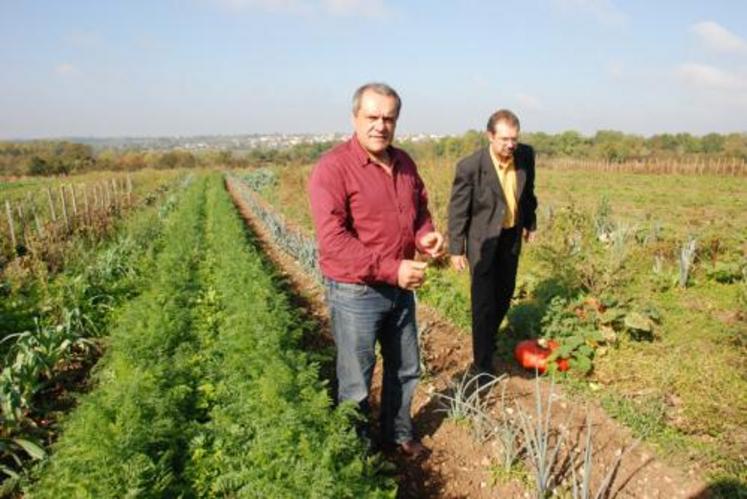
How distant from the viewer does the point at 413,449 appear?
336 centimetres

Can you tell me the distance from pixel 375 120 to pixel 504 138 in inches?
59.4

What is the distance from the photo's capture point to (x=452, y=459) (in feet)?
10.9

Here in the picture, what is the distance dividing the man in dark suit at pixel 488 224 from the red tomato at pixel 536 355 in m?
0.45

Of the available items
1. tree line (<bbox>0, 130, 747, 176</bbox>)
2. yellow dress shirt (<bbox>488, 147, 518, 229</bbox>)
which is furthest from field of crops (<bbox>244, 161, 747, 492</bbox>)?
tree line (<bbox>0, 130, 747, 176</bbox>)

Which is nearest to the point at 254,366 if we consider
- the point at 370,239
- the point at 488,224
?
the point at 370,239

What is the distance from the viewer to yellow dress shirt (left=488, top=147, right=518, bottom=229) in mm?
4059

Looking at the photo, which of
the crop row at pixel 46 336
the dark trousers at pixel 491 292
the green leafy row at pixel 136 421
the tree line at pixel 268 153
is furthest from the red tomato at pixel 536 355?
the tree line at pixel 268 153

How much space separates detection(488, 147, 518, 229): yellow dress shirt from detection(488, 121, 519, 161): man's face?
17cm

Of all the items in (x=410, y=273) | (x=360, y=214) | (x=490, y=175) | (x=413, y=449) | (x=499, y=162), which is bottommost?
(x=413, y=449)

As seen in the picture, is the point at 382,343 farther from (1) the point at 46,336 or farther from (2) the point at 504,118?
(1) the point at 46,336

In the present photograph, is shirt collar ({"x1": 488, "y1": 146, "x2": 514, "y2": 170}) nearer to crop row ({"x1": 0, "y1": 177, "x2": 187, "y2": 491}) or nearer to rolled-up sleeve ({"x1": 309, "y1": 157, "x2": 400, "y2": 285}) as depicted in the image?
rolled-up sleeve ({"x1": 309, "y1": 157, "x2": 400, "y2": 285})

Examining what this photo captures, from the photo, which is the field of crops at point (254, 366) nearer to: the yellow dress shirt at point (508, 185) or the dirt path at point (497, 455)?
the dirt path at point (497, 455)

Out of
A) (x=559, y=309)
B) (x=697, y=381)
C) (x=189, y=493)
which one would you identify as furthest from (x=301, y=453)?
(x=697, y=381)

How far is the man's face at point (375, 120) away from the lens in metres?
2.56
